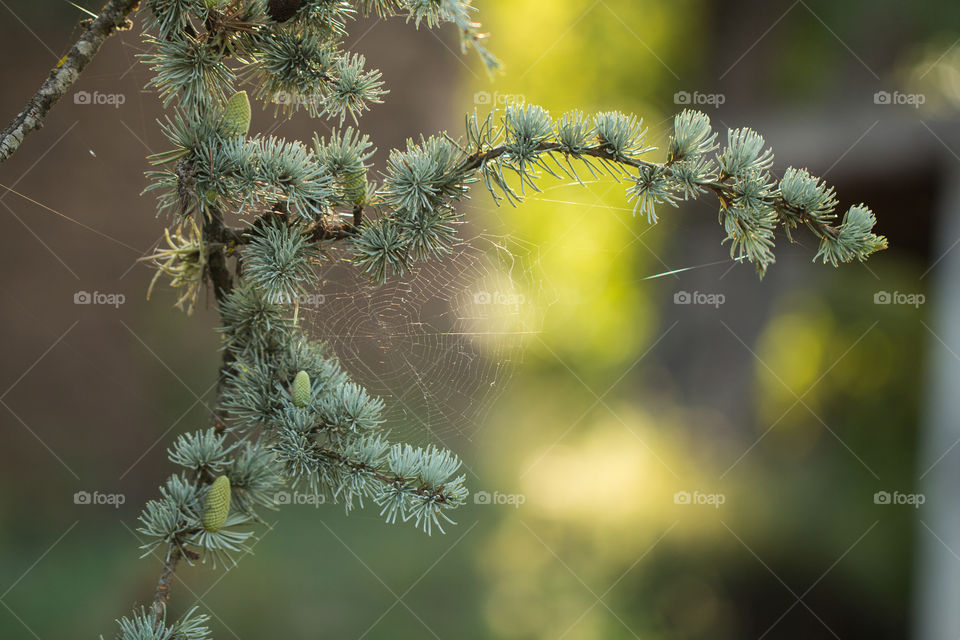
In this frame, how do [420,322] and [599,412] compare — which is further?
[599,412]

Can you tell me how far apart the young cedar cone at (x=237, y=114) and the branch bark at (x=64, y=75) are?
6cm

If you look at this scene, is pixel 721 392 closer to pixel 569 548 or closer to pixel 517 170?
pixel 569 548

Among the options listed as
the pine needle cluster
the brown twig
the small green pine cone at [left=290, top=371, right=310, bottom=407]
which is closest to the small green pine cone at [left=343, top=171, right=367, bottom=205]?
the pine needle cluster

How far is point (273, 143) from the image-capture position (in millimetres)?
346

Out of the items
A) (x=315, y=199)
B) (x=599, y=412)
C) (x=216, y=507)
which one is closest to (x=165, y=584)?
(x=216, y=507)

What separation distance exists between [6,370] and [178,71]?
86cm

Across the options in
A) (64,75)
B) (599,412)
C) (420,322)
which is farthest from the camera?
(599,412)

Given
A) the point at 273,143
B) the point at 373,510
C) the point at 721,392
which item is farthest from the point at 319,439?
the point at 721,392

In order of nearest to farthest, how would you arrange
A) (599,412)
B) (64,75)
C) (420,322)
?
(64,75)
(420,322)
(599,412)

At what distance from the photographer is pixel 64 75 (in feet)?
1.00

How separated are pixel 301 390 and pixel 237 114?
0.15m

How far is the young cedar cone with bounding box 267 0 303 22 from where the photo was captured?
0.35 meters

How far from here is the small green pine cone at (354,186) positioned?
0.37m

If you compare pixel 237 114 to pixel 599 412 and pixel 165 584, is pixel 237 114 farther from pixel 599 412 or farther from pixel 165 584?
→ pixel 599 412
